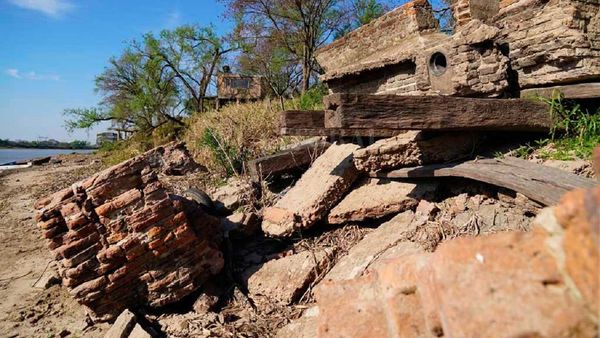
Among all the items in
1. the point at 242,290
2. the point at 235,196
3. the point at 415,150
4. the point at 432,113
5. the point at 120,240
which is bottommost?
the point at 242,290

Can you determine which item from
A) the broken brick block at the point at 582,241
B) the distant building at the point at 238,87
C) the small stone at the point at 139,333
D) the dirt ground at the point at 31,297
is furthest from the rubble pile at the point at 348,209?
the distant building at the point at 238,87

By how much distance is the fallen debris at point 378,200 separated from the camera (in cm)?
373

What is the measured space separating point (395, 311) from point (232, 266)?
2969 mm

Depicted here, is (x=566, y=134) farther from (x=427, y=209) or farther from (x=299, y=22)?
(x=299, y=22)

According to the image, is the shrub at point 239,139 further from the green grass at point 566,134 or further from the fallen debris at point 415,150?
the green grass at point 566,134

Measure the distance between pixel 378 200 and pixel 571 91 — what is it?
7.00 feet

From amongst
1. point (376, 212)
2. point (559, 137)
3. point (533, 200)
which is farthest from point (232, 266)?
point (559, 137)

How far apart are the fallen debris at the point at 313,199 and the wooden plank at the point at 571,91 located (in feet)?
6.54

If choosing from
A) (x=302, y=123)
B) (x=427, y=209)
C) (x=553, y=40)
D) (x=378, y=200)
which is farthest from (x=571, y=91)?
(x=302, y=123)

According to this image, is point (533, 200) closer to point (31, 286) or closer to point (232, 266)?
point (232, 266)

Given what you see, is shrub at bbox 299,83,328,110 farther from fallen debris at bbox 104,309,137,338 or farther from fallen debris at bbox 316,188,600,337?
fallen debris at bbox 316,188,600,337

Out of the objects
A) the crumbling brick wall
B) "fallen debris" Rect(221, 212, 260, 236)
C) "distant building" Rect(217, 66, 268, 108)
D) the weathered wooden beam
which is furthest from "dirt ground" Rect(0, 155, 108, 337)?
"distant building" Rect(217, 66, 268, 108)

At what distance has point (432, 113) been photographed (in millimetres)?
3119

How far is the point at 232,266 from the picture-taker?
4.12m
